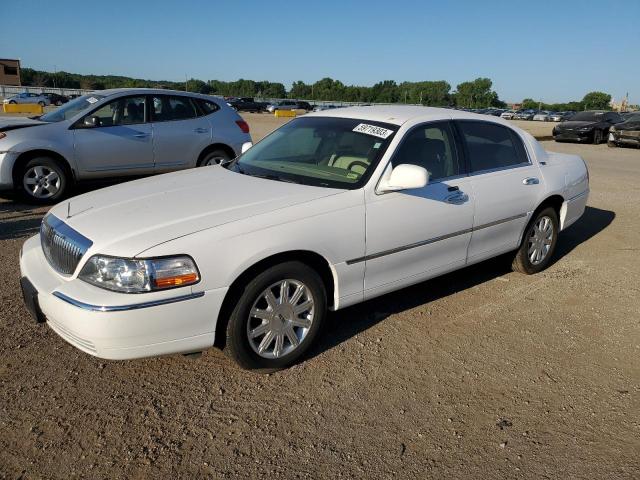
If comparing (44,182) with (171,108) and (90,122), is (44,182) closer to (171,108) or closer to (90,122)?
(90,122)

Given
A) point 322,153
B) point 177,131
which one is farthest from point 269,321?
point 177,131

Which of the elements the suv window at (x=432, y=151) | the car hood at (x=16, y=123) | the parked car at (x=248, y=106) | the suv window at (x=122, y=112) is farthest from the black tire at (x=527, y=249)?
the parked car at (x=248, y=106)

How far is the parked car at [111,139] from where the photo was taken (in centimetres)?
714

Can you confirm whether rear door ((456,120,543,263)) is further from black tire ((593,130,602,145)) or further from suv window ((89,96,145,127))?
black tire ((593,130,602,145))

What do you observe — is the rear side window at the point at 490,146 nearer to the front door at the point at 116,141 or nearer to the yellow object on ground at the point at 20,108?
the front door at the point at 116,141

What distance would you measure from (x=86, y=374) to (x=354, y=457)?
1.71 metres

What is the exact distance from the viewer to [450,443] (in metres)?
2.78

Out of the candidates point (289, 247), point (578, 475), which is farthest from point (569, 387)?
point (289, 247)

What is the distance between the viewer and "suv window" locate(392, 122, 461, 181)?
393 cm

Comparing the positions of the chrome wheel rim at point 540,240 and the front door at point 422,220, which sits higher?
the front door at point 422,220

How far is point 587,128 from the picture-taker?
22.2 m

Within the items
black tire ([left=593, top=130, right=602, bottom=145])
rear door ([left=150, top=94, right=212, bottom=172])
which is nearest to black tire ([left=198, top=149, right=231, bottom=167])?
rear door ([left=150, top=94, right=212, bottom=172])

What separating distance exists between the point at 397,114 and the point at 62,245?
102 inches

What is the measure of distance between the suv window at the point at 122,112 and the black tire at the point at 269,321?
542cm
